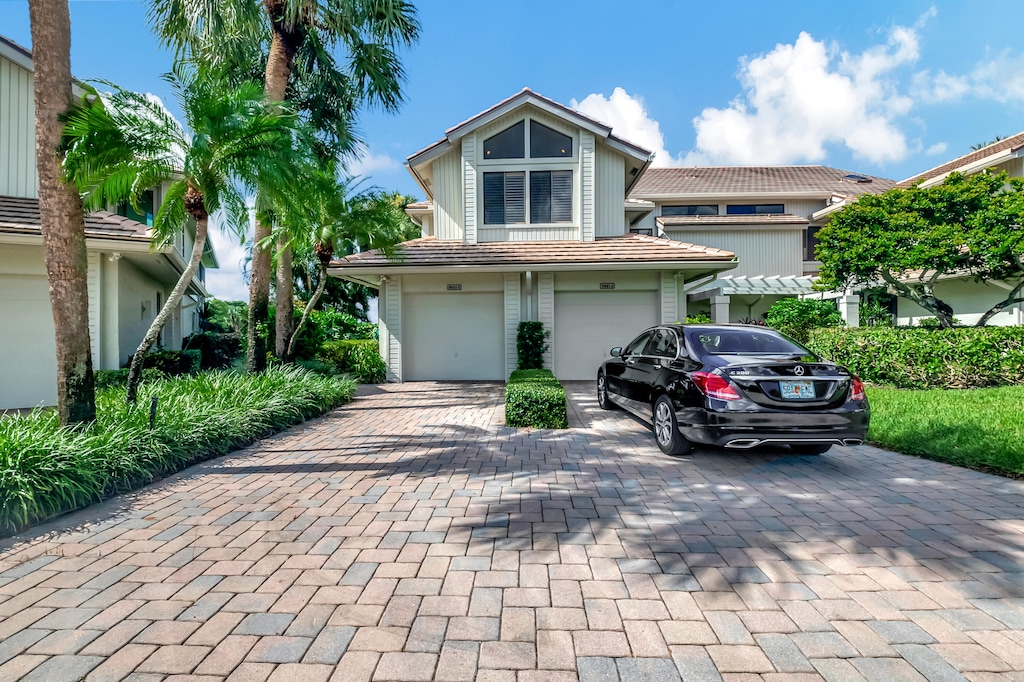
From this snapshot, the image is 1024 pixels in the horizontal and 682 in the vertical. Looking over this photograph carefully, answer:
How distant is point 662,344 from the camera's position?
22.6 feet

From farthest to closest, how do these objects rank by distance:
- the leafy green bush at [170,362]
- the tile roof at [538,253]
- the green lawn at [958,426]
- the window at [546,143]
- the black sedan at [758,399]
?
the window at [546,143], the tile roof at [538,253], the leafy green bush at [170,362], the green lawn at [958,426], the black sedan at [758,399]

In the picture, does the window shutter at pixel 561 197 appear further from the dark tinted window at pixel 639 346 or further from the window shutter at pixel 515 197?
the dark tinted window at pixel 639 346

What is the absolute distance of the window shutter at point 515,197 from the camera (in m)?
14.2

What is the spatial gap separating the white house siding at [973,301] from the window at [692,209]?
30.5ft

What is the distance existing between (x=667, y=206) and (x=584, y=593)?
78.7ft

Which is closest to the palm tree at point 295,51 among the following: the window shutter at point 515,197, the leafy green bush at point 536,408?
the window shutter at point 515,197

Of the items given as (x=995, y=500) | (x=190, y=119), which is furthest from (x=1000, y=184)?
(x=190, y=119)

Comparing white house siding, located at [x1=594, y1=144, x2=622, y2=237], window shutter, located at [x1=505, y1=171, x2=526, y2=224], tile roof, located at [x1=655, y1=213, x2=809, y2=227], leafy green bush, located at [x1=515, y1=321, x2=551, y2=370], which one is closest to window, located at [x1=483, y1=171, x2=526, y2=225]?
window shutter, located at [x1=505, y1=171, x2=526, y2=224]

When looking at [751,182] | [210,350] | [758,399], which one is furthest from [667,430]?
[751,182]

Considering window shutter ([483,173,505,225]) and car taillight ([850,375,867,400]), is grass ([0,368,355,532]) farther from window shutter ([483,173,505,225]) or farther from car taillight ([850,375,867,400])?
window shutter ([483,173,505,225])

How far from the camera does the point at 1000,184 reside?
37.5 feet

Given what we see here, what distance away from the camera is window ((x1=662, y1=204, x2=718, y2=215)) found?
24250 millimetres

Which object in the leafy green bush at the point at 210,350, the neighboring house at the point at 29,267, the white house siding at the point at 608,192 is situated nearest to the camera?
the neighboring house at the point at 29,267

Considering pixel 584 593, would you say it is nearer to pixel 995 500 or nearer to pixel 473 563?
pixel 473 563
